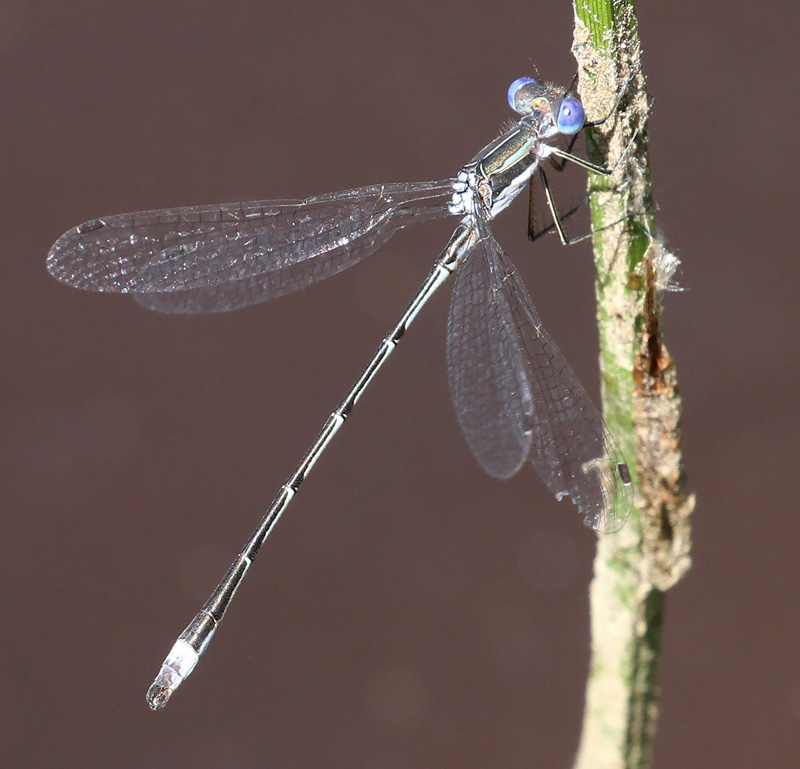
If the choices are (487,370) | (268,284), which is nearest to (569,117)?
(487,370)

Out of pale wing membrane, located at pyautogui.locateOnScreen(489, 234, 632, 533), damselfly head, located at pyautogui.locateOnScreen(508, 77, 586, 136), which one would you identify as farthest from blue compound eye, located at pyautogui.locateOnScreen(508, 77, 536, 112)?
pale wing membrane, located at pyautogui.locateOnScreen(489, 234, 632, 533)

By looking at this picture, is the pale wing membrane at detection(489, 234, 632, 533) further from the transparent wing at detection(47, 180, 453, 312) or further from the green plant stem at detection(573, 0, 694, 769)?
the transparent wing at detection(47, 180, 453, 312)

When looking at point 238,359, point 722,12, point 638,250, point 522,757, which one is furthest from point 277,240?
point 722,12

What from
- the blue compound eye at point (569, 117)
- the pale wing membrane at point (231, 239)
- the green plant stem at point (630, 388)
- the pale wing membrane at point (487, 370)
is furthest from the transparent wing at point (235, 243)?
the green plant stem at point (630, 388)

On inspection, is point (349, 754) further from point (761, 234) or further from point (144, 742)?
point (761, 234)

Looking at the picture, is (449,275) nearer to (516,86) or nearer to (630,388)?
(516,86)
